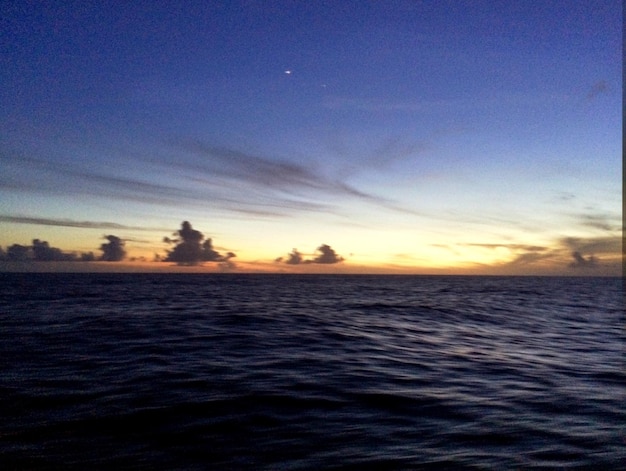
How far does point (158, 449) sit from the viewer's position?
7.31m

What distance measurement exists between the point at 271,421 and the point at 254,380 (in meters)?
3.29

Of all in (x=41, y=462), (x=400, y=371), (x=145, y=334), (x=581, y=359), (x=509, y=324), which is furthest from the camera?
(x=509, y=324)

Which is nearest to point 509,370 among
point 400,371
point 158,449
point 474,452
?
point 400,371

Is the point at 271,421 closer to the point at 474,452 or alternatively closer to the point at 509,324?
the point at 474,452

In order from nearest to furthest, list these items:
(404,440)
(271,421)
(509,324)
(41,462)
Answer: (41,462), (404,440), (271,421), (509,324)

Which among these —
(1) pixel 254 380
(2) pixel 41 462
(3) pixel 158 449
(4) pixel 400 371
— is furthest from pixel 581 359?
(2) pixel 41 462

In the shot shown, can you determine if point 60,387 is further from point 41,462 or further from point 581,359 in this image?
point 581,359

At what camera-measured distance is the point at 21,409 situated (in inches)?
360

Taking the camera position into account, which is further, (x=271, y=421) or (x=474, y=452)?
(x=271, y=421)

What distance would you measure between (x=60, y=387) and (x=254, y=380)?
202 inches

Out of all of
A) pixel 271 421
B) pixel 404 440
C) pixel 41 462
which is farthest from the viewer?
pixel 271 421

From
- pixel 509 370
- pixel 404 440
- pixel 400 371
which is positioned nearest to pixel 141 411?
pixel 404 440

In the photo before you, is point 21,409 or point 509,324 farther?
point 509,324

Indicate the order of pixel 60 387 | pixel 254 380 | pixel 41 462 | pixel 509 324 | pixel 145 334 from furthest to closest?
pixel 509 324
pixel 145 334
pixel 254 380
pixel 60 387
pixel 41 462
